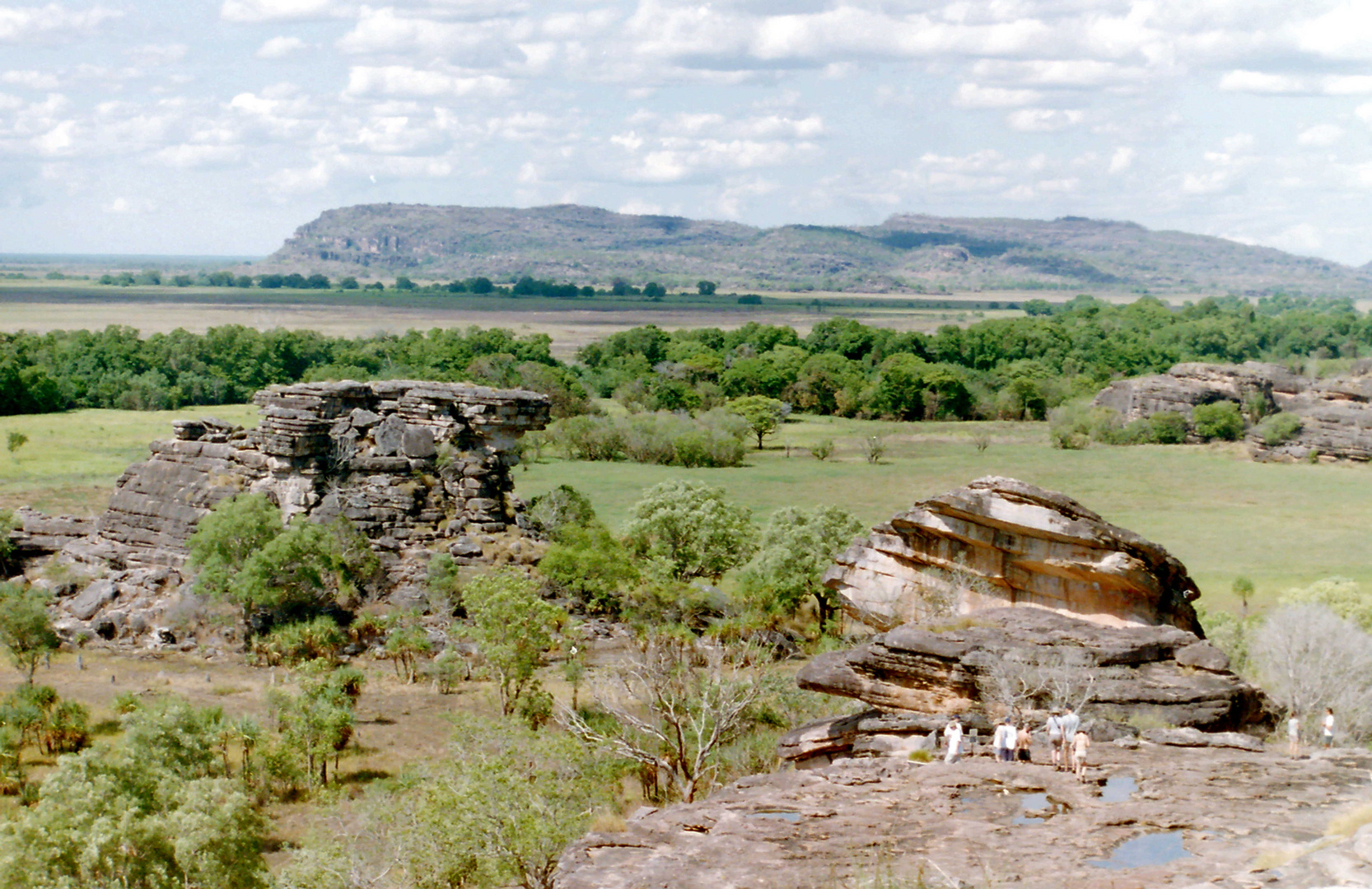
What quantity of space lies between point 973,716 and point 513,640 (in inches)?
551

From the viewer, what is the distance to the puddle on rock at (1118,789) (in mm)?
17234

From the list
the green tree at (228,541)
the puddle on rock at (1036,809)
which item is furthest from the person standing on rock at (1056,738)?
the green tree at (228,541)

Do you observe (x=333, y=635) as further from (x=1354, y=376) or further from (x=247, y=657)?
(x=1354, y=376)

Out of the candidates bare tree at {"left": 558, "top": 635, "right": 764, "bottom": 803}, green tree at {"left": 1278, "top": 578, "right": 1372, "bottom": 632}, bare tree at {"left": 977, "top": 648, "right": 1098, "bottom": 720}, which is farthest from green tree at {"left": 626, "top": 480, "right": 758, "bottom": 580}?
bare tree at {"left": 977, "top": 648, "right": 1098, "bottom": 720}

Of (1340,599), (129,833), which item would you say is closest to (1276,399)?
(1340,599)

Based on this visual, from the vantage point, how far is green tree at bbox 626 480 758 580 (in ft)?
153

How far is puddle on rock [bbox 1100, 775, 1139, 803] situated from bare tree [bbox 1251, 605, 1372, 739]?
33.1 ft

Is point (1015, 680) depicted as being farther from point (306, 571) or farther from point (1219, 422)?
point (1219, 422)

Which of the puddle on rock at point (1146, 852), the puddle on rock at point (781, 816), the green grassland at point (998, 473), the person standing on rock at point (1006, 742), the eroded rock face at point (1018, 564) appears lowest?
the green grassland at point (998, 473)

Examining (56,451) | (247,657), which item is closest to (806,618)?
(247,657)

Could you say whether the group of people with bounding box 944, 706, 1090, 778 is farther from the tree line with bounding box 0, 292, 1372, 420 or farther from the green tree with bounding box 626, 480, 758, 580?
the tree line with bounding box 0, 292, 1372, 420

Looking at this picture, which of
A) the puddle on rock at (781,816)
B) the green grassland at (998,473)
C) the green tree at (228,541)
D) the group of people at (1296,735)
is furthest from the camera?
the green grassland at (998,473)

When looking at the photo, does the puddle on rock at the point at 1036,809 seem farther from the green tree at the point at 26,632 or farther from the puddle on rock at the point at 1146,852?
the green tree at the point at 26,632

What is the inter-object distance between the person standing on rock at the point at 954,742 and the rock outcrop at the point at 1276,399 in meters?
86.0
